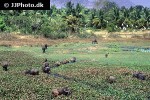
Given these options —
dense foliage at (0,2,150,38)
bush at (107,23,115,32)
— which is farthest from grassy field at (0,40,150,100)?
bush at (107,23,115,32)

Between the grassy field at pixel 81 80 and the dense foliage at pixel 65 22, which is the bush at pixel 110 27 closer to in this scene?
the dense foliage at pixel 65 22

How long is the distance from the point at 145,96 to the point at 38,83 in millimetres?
7001

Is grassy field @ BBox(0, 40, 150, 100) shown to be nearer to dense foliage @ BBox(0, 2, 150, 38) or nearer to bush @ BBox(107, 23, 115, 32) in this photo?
dense foliage @ BBox(0, 2, 150, 38)

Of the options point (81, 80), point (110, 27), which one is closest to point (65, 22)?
Answer: point (110, 27)

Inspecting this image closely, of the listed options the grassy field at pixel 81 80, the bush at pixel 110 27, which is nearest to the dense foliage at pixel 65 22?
the bush at pixel 110 27

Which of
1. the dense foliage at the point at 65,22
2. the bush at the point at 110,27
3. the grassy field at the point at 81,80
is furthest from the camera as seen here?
the bush at the point at 110,27

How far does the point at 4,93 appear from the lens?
70.3 feet

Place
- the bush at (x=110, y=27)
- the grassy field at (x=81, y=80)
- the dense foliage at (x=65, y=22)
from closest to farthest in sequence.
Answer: the grassy field at (x=81, y=80) < the dense foliage at (x=65, y=22) < the bush at (x=110, y=27)

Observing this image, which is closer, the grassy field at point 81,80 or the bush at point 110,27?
the grassy field at point 81,80

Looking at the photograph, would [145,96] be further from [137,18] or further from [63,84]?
[137,18]

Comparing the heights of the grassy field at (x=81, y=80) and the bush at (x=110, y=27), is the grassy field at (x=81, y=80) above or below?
below

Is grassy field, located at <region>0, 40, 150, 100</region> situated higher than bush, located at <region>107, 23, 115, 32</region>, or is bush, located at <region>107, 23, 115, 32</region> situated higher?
bush, located at <region>107, 23, 115, 32</region>

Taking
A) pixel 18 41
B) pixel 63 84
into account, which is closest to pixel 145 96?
pixel 63 84

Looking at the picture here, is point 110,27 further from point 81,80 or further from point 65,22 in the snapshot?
point 81,80
